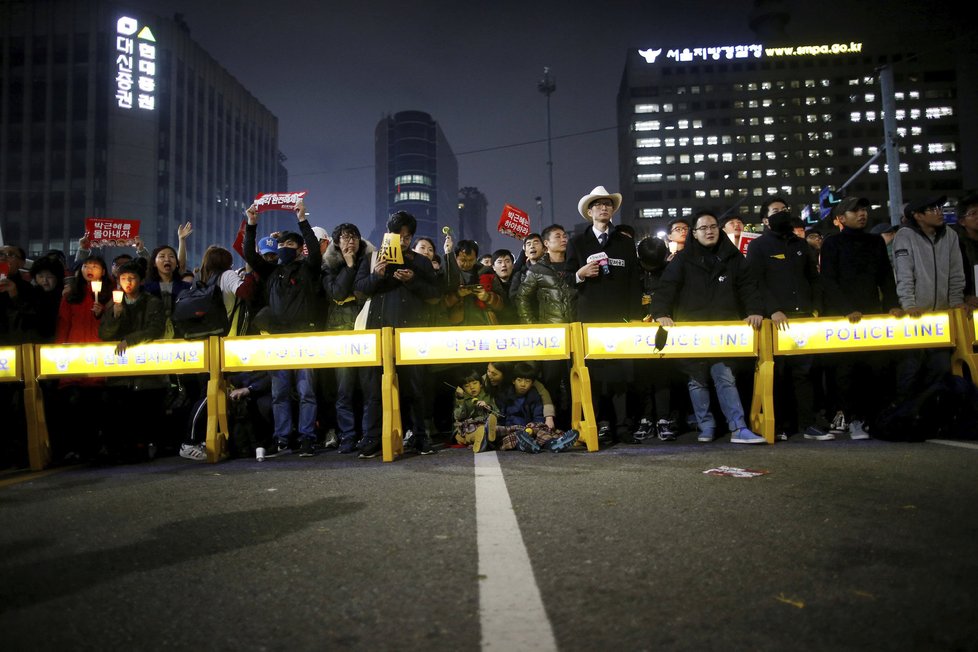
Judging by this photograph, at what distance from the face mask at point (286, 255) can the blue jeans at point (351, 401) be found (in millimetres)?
1331

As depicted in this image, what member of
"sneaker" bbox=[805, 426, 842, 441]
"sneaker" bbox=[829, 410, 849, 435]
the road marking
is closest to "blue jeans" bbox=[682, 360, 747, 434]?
"sneaker" bbox=[805, 426, 842, 441]

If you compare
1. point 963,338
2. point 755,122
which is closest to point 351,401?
point 963,338

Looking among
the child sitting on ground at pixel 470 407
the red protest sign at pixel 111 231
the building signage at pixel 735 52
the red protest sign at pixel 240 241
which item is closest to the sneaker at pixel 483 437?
the child sitting on ground at pixel 470 407

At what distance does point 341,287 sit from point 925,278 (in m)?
5.94

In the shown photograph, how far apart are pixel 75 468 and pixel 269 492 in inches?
110

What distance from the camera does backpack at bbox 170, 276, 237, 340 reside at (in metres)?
6.41

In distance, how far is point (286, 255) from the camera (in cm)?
685

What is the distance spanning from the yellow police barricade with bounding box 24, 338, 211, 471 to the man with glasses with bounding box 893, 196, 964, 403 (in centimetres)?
683

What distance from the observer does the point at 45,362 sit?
6.13m

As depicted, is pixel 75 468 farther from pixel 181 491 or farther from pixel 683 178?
pixel 683 178

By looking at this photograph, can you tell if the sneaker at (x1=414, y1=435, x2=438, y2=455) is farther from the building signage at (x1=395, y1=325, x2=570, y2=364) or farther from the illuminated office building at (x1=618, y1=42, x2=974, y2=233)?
the illuminated office building at (x1=618, y1=42, x2=974, y2=233)

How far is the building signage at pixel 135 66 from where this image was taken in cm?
4544

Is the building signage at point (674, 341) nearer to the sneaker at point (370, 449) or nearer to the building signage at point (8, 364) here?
the sneaker at point (370, 449)

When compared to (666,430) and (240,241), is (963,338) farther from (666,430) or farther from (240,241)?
(240,241)
